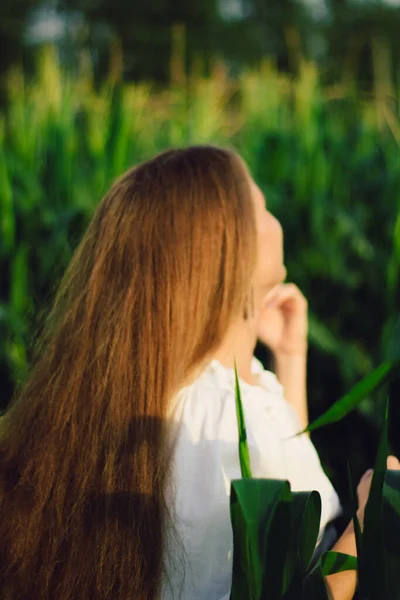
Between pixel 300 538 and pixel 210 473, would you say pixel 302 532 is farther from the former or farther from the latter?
pixel 210 473

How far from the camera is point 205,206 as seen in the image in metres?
1.05

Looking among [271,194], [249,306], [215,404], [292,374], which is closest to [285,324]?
[292,374]

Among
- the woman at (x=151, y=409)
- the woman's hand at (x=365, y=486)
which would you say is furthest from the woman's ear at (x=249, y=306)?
the woman's hand at (x=365, y=486)

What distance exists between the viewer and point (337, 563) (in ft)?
2.39

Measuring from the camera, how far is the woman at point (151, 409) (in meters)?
0.93

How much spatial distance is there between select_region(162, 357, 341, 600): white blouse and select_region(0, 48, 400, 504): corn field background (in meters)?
0.67

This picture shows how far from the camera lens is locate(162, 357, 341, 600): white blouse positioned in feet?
3.00

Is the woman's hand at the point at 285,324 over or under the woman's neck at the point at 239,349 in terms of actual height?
under

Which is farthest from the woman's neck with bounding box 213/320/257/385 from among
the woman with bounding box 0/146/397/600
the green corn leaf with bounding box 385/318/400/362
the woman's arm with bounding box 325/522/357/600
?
the green corn leaf with bounding box 385/318/400/362

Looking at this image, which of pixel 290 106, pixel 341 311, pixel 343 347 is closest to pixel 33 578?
pixel 343 347

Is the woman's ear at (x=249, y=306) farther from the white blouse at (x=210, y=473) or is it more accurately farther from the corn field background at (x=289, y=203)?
the corn field background at (x=289, y=203)

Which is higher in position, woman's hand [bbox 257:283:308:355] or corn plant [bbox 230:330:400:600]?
corn plant [bbox 230:330:400:600]

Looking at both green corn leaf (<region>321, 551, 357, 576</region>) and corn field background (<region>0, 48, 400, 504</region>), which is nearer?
green corn leaf (<region>321, 551, 357, 576</region>)

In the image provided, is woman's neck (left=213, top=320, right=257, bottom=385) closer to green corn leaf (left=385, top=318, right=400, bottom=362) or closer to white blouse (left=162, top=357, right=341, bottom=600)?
white blouse (left=162, top=357, right=341, bottom=600)
